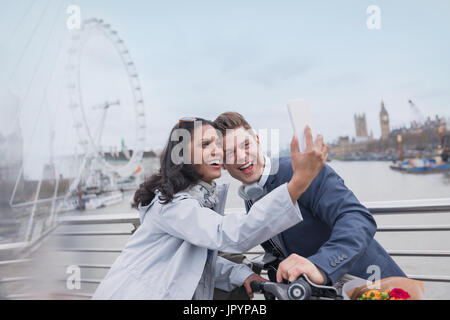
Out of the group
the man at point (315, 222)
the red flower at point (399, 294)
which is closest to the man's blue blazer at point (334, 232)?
the man at point (315, 222)

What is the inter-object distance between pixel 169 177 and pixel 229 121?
0.38m

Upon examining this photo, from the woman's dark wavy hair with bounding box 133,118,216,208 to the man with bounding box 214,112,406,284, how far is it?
168 mm

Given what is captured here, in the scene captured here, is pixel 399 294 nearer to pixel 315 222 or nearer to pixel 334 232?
pixel 334 232

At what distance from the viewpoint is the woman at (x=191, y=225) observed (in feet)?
3.03

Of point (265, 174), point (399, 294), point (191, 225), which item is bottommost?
point (399, 294)

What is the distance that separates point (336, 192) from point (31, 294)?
80.6 inches

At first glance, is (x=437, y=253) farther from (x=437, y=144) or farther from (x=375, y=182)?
(x=375, y=182)

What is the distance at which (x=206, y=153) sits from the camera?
130 cm

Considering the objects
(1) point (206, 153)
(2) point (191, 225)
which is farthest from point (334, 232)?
(1) point (206, 153)

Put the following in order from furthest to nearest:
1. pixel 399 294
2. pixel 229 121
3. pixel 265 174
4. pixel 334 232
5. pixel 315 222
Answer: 1. pixel 229 121
2. pixel 265 174
3. pixel 315 222
4. pixel 334 232
5. pixel 399 294

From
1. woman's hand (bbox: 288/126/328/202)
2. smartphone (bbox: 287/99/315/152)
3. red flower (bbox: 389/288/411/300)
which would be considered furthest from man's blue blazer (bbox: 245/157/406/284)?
smartphone (bbox: 287/99/315/152)

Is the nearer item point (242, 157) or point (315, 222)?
point (315, 222)
